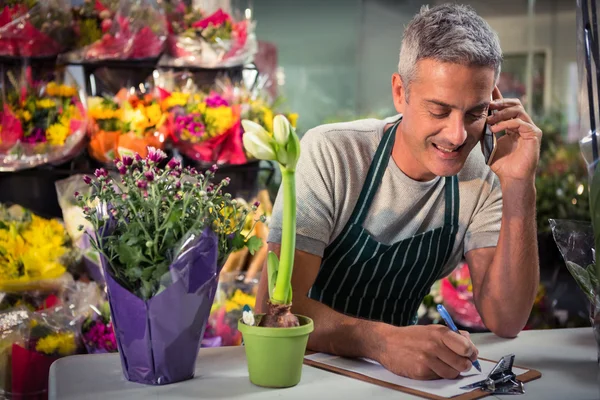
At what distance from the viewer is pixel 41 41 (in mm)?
→ 3363

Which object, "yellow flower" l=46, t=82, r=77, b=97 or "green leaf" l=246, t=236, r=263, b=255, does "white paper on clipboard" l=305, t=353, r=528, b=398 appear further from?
"yellow flower" l=46, t=82, r=77, b=97

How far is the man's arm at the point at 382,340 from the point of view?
60.2 inches

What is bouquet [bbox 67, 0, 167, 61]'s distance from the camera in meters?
3.54

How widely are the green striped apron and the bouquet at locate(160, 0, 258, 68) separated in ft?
6.06

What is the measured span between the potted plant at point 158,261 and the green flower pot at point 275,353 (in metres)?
0.12

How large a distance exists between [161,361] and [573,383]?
81cm

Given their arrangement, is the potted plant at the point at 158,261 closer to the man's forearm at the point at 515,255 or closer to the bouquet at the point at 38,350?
the man's forearm at the point at 515,255

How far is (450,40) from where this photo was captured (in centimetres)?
187

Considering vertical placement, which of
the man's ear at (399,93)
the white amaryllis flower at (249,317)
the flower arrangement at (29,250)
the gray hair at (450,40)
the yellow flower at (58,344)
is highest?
the gray hair at (450,40)

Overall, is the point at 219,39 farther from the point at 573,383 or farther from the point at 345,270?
the point at 573,383

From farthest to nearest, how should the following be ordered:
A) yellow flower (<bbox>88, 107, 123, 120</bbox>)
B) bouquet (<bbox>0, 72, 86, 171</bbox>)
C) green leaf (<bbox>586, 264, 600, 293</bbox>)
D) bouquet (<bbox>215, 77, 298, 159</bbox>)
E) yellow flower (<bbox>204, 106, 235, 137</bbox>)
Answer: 1. bouquet (<bbox>215, 77, 298, 159</bbox>)
2. yellow flower (<bbox>204, 106, 235, 137</bbox>)
3. yellow flower (<bbox>88, 107, 123, 120</bbox>)
4. bouquet (<bbox>0, 72, 86, 171</bbox>)
5. green leaf (<bbox>586, 264, 600, 293</bbox>)

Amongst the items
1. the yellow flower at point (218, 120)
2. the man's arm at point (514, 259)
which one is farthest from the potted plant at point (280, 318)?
the yellow flower at point (218, 120)

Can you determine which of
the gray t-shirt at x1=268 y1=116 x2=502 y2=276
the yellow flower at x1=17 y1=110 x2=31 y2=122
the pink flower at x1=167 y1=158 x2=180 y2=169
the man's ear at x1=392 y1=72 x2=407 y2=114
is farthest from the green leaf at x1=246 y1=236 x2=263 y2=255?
the yellow flower at x1=17 y1=110 x2=31 y2=122

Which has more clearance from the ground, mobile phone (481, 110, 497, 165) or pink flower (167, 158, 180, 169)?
pink flower (167, 158, 180, 169)
